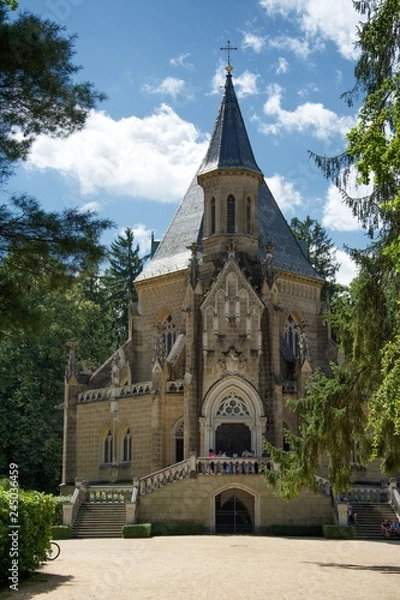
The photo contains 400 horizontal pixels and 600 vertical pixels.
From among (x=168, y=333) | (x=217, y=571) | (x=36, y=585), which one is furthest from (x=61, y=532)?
(x=168, y=333)

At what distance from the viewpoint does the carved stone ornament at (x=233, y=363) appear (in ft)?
116

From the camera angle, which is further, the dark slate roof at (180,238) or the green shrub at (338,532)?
the dark slate roof at (180,238)

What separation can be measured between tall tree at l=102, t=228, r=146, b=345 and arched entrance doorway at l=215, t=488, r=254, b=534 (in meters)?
28.0

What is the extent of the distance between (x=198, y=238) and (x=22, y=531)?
2796cm

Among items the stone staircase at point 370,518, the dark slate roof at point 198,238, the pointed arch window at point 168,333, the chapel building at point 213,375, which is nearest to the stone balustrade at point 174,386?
the chapel building at point 213,375

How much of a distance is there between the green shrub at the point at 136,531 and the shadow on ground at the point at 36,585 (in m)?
11.8

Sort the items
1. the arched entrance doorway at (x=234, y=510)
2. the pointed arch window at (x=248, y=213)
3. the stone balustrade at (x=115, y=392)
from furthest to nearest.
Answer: the pointed arch window at (x=248, y=213)
the stone balustrade at (x=115, y=392)
the arched entrance doorway at (x=234, y=510)

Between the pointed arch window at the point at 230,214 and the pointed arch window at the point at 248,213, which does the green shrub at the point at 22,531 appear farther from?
the pointed arch window at the point at 248,213

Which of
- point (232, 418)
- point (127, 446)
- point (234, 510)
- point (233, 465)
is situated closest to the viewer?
point (233, 465)

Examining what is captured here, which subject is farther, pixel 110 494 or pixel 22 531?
pixel 110 494

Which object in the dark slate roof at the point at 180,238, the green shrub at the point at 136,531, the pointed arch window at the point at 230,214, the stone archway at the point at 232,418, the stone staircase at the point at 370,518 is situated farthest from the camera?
the dark slate roof at the point at 180,238

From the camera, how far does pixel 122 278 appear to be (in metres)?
63.4

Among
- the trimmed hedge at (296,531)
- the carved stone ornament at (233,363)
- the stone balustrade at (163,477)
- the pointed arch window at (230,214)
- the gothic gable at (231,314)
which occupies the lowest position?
the trimmed hedge at (296,531)

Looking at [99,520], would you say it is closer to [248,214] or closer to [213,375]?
[213,375]
